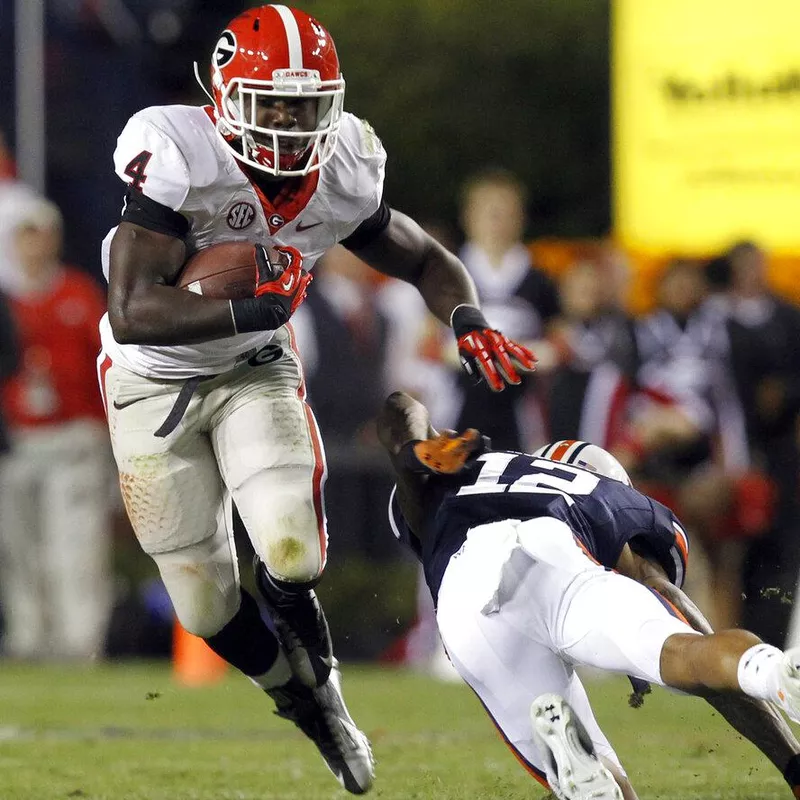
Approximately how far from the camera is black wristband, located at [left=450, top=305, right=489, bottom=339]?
16.2 feet

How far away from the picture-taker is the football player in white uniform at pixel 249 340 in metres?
4.52

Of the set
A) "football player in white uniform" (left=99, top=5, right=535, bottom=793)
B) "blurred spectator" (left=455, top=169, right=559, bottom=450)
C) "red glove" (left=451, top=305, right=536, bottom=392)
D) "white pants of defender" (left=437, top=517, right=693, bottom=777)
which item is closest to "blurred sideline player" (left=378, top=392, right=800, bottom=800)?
"white pants of defender" (left=437, top=517, right=693, bottom=777)

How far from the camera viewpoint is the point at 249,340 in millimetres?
4836

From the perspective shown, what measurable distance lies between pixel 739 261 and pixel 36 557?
12.5 feet

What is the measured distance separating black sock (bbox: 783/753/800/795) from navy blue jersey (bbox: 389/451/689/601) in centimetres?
51

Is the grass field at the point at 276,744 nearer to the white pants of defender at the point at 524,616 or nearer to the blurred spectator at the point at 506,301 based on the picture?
the white pants of defender at the point at 524,616

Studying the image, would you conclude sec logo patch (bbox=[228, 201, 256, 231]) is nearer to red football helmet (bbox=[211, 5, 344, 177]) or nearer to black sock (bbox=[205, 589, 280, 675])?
red football helmet (bbox=[211, 5, 344, 177])

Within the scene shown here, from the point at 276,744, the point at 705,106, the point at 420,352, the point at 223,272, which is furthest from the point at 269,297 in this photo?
the point at 705,106

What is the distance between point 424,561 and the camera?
4316 millimetres

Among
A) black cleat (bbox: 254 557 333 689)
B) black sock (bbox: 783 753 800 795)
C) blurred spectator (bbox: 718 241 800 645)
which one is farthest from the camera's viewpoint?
blurred spectator (bbox: 718 241 800 645)

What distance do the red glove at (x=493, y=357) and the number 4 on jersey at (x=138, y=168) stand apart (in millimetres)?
1000

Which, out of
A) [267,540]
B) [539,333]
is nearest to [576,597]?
[267,540]

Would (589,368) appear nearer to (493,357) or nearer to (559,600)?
(493,357)

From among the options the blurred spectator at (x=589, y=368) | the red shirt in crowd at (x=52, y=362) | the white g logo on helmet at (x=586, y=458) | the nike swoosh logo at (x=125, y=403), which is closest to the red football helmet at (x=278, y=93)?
the nike swoosh logo at (x=125, y=403)
